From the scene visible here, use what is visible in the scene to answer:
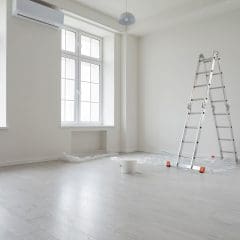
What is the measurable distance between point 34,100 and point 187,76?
10.3 ft

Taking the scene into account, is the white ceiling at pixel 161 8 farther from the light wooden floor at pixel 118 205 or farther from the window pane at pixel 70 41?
the light wooden floor at pixel 118 205

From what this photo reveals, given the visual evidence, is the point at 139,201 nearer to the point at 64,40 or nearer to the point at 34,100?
the point at 34,100

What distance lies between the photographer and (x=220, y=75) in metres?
5.43

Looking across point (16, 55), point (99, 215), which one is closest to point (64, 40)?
point (16, 55)

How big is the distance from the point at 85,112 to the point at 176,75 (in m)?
2.19

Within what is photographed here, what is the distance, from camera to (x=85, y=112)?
6.39 m

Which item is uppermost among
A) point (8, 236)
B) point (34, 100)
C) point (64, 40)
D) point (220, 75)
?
point (64, 40)

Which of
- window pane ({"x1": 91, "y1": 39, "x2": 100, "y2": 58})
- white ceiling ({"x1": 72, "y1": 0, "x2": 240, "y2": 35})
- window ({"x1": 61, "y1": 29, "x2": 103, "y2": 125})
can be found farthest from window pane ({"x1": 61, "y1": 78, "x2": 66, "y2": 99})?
white ceiling ({"x1": 72, "y1": 0, "x2": 240, "y2": 35})

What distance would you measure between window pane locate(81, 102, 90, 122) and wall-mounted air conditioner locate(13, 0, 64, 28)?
1.85m

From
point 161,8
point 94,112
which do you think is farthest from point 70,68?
point 161,8

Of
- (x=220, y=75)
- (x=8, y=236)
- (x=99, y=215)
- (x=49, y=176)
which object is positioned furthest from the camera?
(x=220, y=75)

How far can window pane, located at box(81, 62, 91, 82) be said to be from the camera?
6.35 metres

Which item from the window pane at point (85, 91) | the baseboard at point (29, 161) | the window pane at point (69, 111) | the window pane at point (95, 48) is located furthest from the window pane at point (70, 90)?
Answer: the baseboard at point (29, 161)

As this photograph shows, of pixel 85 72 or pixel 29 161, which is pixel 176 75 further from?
pixel 29 161
